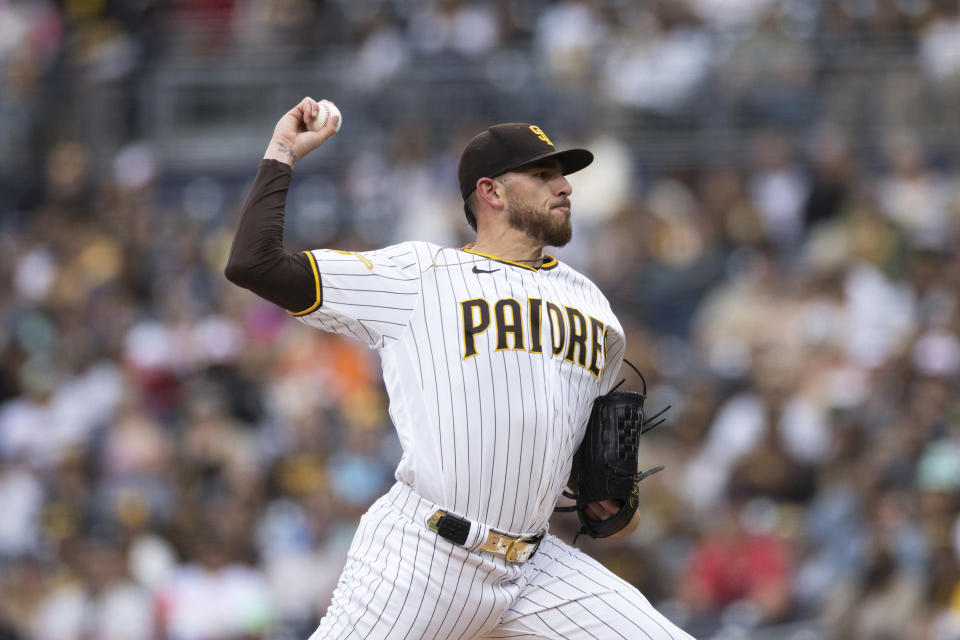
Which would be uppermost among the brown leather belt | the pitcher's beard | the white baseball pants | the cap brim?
the cap brim

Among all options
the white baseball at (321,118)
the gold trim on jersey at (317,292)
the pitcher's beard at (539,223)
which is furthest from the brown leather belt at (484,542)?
the white baseball at (321,118)

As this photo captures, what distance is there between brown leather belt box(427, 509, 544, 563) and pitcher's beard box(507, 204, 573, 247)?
35.7 inches

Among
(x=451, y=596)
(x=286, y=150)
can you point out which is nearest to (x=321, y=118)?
(x=286, y=150)

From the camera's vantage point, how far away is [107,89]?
495 inches

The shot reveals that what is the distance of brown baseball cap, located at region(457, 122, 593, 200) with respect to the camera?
4.43 meters

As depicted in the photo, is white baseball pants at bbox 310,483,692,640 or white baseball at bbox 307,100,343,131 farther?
white baseball at bbox 307,100,343,131

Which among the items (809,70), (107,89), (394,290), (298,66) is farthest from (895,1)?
(394,290)

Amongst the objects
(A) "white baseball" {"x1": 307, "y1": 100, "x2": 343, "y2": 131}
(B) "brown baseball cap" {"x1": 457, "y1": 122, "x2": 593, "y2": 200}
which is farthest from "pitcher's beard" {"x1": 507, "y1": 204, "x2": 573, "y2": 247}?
(A) "white baseball" {"x1": 307, "y1": 100, "x2": 343, "y2": 131}

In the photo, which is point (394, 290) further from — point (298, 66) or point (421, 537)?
point (298, 66)

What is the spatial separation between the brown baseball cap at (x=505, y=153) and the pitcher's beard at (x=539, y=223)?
13 centimetres

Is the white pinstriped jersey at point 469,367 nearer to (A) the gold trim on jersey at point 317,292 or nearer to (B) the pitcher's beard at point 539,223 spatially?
(A) the gold trim on jersey at point 317,292

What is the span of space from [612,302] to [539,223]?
17.7ft

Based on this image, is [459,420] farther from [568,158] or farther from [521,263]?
[568,158]

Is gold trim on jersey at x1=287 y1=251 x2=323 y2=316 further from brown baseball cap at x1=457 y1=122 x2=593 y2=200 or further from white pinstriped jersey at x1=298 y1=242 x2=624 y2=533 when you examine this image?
brown baseball cap at x1=457 y1=122 x2=593 y2=200
